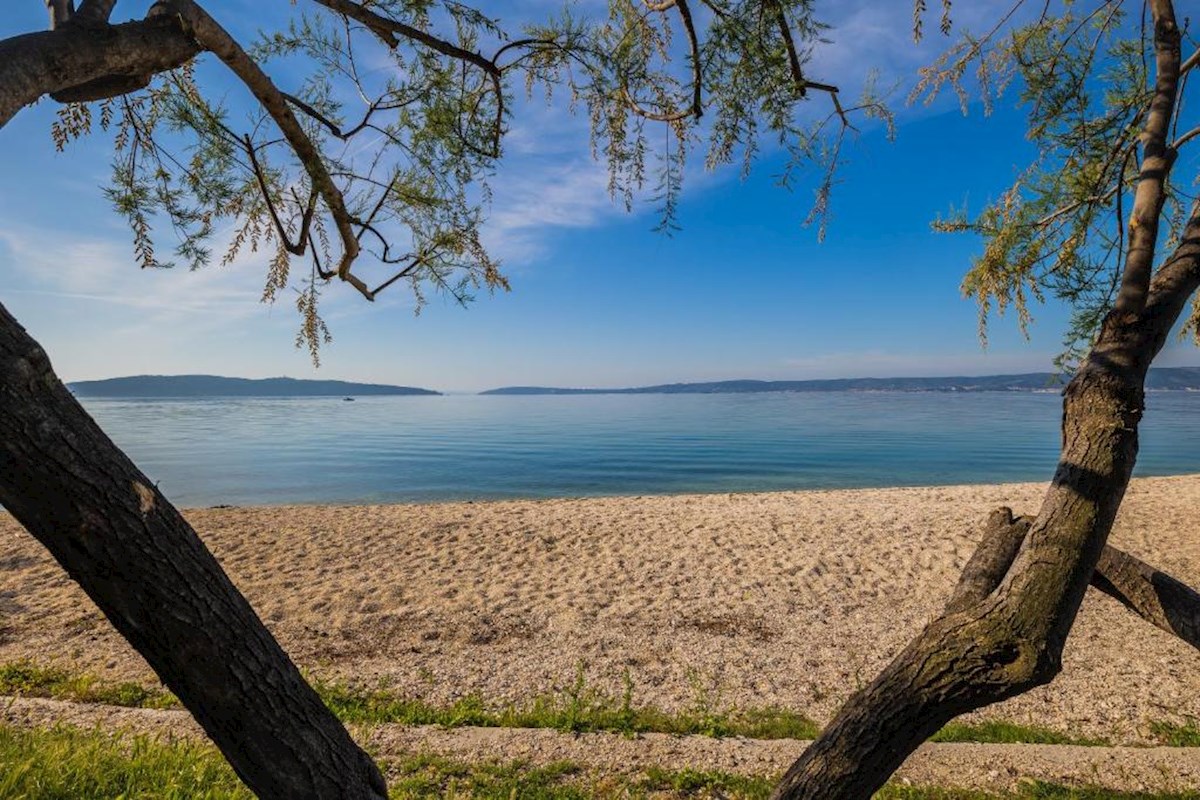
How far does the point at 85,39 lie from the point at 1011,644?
3210 mm

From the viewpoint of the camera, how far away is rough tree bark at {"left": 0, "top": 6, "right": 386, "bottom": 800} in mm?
1226

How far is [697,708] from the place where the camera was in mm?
5977

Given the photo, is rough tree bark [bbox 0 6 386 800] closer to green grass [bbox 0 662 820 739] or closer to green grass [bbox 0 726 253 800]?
green grass [bbox 0 726 253 800]

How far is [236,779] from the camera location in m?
3.68

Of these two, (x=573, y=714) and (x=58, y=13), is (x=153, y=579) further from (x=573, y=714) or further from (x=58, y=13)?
(x=573, y=714)

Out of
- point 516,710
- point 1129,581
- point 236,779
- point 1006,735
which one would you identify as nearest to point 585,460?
point 516,710

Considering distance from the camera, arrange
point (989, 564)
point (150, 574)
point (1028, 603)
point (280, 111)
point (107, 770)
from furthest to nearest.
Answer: point (107, 770) → point (280, 111) → point (989, 564) → point (1028, 603) → point (150, 574)

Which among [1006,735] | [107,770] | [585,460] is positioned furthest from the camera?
[585,460]

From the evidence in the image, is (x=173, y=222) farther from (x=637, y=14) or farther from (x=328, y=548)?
(x=328, y=548)

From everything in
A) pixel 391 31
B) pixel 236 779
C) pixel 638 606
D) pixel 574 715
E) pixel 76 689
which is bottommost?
pixel 638 606

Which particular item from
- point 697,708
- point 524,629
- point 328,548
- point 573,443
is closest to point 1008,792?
point 697,708

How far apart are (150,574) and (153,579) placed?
0.01 m

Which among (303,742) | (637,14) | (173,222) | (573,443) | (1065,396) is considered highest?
(637,14)

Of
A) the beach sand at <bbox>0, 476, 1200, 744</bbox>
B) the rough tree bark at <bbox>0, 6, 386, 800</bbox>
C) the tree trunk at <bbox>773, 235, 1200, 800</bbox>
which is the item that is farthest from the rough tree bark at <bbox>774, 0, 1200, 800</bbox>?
the beach sand at <bbox>0, 476, 1200, 744</bbox>
